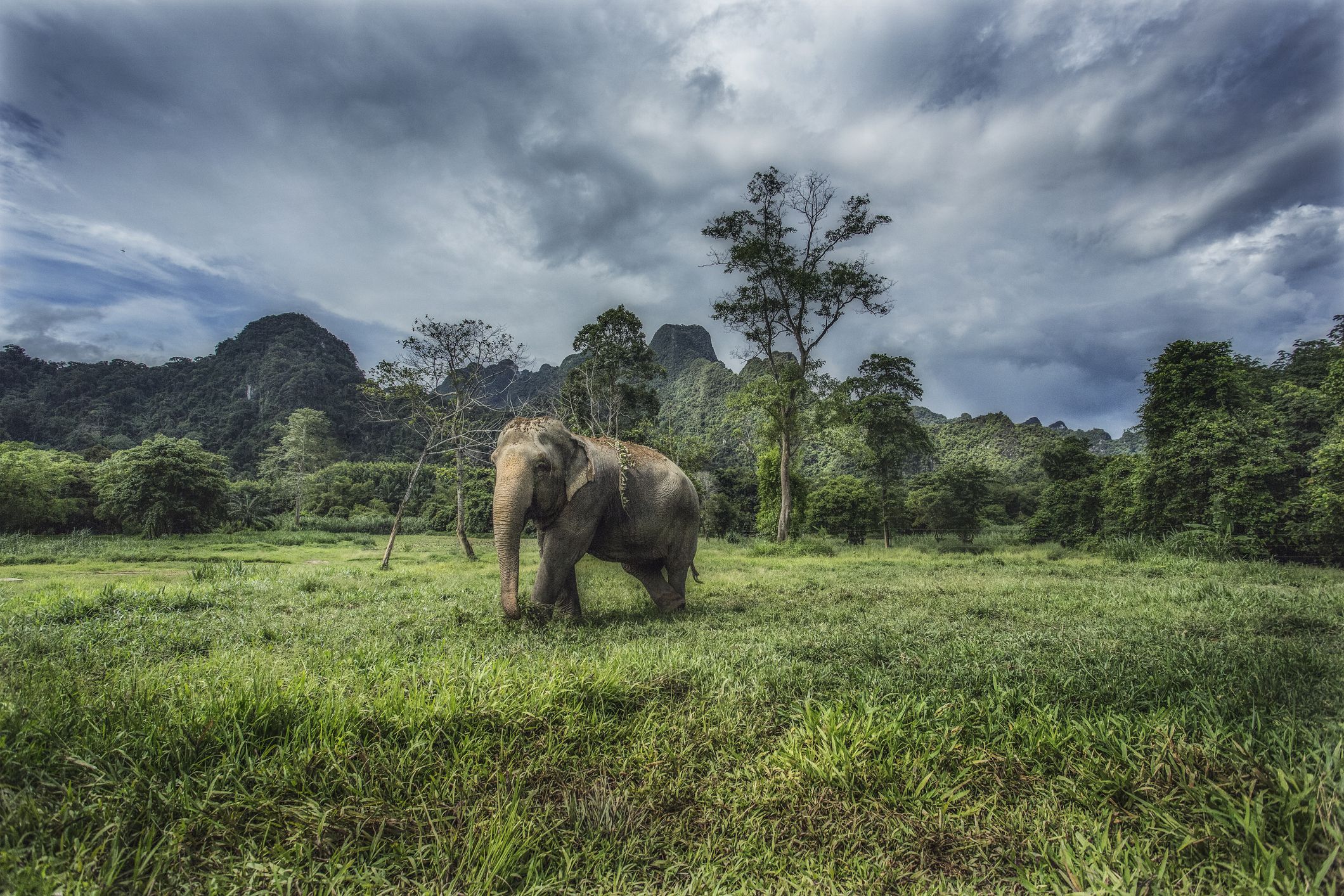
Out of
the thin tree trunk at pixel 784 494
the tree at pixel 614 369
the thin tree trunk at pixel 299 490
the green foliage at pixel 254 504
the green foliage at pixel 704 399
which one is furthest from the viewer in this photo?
the green foliage at pixel 704 399

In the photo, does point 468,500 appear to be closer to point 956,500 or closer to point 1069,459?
point 956,500

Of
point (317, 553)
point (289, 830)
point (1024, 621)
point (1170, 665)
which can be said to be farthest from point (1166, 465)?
point (317, 553)

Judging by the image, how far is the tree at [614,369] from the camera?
92.4 feet

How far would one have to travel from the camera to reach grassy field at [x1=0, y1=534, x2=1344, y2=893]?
4.83ft

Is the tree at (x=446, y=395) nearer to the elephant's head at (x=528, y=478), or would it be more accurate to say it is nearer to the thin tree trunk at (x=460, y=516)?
the thin tree trunk at (x=460, y=516)

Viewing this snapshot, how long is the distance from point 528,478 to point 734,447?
6306cm

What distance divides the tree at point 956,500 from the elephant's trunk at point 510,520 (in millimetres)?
36482

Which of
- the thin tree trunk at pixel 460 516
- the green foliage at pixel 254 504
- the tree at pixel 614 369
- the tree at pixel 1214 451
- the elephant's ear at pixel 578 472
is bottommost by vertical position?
the green foliage at pixel 254 504

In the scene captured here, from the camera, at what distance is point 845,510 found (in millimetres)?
44094

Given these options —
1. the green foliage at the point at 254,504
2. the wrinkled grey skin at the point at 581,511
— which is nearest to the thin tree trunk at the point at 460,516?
the wrinkled grey skin at the point at 581,511

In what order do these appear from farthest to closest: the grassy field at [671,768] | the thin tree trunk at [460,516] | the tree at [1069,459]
A: the tree at [1069,459]
the thin tree trunk at [460,516]
the grassy field at [671,768]

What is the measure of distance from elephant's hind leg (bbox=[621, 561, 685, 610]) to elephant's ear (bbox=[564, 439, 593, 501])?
1.68 m

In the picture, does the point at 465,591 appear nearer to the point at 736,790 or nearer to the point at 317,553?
the point at 736,790

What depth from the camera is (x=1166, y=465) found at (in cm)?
1254
